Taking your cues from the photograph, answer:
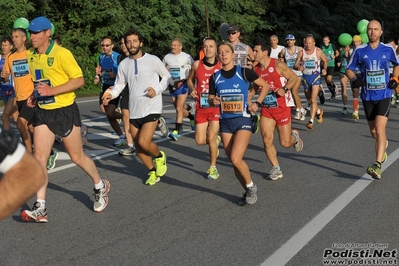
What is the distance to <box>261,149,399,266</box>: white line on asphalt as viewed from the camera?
566cm

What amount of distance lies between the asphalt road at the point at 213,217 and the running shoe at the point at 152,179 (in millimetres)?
100

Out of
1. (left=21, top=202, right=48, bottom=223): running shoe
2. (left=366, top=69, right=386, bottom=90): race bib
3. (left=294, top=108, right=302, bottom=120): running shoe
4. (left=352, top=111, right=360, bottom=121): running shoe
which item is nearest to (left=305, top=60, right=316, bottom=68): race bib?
(left=294, top=108, right=302, bottom=120): running shoe

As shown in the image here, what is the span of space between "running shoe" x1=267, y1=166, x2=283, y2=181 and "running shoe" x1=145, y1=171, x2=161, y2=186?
1.34 m

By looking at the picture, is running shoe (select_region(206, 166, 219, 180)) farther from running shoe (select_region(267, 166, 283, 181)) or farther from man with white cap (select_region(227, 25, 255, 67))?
man with white cap (select_region(227, 25, 255, 67))

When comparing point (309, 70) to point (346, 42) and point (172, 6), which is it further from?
point (172, 6)

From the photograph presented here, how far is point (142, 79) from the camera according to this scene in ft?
29.2

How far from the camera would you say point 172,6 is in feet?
112

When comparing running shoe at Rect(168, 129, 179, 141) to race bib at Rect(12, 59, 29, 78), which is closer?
race bib at Rect(12, 59, 29, 78)

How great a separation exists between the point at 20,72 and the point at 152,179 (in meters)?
2.71

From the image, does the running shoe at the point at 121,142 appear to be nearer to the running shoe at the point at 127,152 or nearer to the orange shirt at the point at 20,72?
the running shoe at the point at 127,152

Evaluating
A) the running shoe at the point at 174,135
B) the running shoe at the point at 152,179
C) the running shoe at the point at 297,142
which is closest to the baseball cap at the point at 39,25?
the running shoe at the point at 152,179

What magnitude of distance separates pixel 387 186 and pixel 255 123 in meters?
1.66

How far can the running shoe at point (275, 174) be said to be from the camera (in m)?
9.07

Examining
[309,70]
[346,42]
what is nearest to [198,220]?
[309,70]
